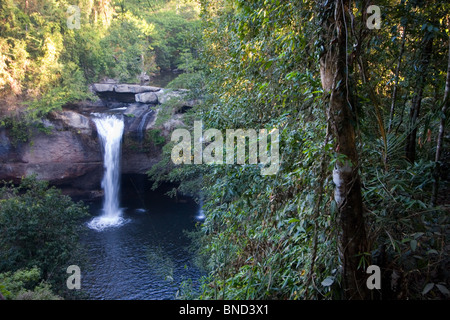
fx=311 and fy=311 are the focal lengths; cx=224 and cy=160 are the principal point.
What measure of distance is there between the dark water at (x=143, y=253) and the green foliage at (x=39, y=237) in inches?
50.1

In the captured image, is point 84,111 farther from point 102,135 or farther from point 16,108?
point 16,108

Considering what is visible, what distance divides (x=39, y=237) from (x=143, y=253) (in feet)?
11.5

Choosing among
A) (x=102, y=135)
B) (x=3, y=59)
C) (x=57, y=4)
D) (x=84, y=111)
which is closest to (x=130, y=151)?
(x=102, y=135)

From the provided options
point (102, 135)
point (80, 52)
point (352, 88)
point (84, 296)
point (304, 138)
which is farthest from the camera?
point (80, 52)

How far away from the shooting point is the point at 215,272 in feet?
13.1

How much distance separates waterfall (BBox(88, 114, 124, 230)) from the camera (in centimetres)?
1408

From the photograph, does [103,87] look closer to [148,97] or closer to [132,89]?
[132,89]

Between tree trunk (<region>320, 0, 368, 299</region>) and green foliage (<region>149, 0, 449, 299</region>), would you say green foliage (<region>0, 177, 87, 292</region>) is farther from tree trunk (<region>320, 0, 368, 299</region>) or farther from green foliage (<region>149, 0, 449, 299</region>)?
tree trunk (<region>320, 0, 368, 299</region>)

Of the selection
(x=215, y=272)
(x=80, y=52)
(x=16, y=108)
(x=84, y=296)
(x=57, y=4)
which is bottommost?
(x=84, y=296)

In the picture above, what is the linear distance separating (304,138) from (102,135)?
503 inches

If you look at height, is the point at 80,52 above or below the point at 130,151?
above

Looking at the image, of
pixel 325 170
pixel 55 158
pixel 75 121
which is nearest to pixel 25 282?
pixel 325 170

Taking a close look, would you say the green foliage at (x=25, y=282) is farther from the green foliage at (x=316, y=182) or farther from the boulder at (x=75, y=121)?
the boulder at (x=75, y=121)

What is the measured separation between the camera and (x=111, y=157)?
47.3 feet
